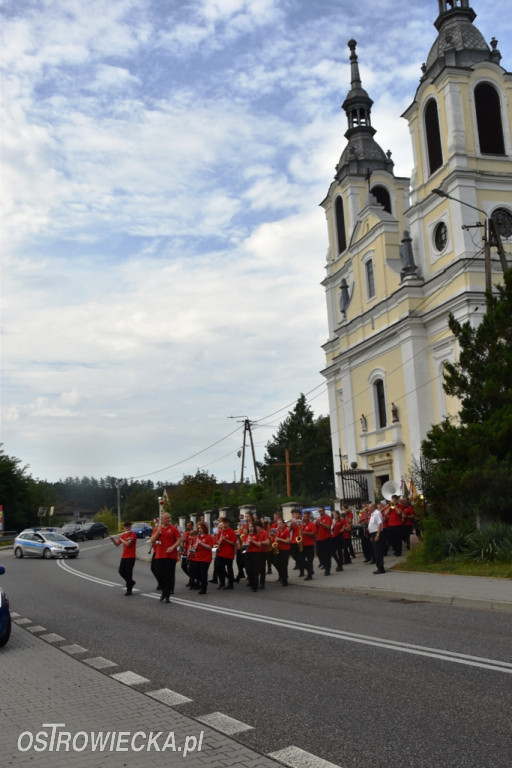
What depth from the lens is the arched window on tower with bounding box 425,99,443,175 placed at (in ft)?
119

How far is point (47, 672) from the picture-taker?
25.2 ft

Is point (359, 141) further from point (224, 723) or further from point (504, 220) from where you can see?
point (224, 723)

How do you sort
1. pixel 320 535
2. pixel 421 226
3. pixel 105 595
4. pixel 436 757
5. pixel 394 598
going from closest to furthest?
pixel 436 757, pixel 394 598, pixel 105 595, pixel 320 535, pixel 421 226

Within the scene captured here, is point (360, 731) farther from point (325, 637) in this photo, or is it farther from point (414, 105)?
point (414, 105)

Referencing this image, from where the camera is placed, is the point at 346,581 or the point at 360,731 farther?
the point at 346,581

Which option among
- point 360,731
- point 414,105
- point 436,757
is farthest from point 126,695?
point 414,105

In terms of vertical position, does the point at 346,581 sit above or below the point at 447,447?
below

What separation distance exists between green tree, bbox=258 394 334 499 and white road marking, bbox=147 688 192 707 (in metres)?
63.1

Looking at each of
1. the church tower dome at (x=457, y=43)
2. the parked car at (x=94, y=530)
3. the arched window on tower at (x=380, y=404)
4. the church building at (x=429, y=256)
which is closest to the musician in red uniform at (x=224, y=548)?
the church building at (x=429, y=256)

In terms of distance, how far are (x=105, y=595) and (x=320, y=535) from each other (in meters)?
5.24

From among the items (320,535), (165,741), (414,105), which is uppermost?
(414,105)

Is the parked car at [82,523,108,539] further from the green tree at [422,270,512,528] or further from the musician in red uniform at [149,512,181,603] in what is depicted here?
the musician in red uniform at [149,512,181,603]

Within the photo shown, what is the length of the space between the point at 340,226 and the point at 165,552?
1433 inches

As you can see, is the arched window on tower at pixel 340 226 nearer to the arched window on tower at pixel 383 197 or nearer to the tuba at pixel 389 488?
the arched window on tower at pixel 383 197
